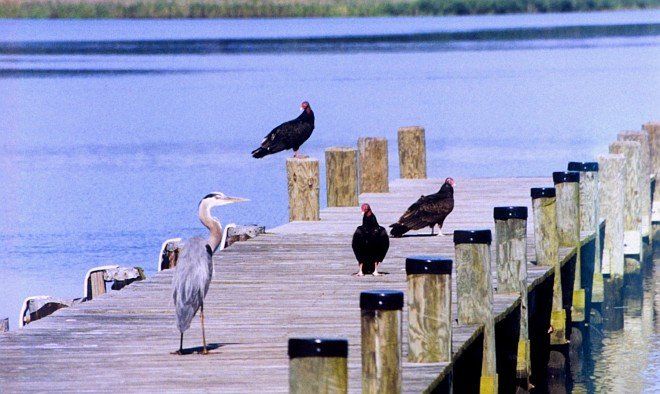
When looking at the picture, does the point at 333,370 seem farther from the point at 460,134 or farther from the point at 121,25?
the point at 121,25

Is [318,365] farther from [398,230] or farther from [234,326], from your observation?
[398,230]

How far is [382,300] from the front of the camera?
22.6 feet

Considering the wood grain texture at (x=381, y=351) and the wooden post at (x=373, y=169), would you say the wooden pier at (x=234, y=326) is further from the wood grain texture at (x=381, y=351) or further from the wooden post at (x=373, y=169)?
the wooden post at (x=373, y=169)

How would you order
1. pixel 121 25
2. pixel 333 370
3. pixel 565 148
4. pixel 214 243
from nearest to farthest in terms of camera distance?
pixel 333 370 < pixel 214 243 < pixel 565 148 < pixel 121 25

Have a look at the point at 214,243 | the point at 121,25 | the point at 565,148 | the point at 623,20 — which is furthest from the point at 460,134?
the point at 121,25

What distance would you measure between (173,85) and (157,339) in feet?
156

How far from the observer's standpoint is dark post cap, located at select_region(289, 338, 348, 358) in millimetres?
5957

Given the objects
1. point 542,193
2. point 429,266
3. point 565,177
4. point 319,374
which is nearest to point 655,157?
point 565,177

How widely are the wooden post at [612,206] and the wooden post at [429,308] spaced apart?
7816mm

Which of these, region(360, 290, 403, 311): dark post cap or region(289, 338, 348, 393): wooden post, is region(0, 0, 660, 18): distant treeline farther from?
region(289, 338, 348, 393): wooden post

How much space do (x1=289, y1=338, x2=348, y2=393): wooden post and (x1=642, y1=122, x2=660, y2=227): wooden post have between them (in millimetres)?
14095

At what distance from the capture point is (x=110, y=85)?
189 feet

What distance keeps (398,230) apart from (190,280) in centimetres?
528

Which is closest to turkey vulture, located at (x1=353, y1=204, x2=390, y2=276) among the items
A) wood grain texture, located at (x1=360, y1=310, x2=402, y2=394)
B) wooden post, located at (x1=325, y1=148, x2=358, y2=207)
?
wood grain texture, located at (x1=360, y1=310, x2=402, y2=394)
